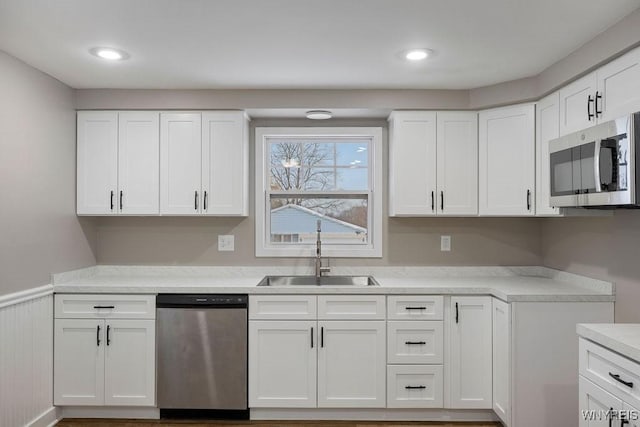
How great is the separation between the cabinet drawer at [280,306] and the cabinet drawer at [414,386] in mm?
667

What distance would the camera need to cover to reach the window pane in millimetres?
3693

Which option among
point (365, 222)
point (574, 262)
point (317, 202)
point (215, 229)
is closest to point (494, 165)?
point (574, 262)

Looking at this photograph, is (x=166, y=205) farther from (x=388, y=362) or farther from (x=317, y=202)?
(x=388, y=362)

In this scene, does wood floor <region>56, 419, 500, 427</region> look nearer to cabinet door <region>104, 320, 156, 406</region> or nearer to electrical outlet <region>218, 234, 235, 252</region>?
cabinet door <region>104, 320, 156, 406</region>

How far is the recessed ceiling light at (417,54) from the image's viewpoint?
2.52 metres

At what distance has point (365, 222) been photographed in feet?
12.1

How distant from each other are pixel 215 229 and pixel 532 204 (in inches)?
93.5

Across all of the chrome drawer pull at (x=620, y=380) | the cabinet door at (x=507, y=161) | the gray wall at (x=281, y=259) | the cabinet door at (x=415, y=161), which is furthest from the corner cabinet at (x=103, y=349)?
the chrome drawer pull at (x=620, y=380)

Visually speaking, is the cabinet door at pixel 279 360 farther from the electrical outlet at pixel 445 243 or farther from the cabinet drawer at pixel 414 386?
the electrical outlet at pixel 445 243

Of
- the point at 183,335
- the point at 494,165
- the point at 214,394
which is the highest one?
the point at 494,165

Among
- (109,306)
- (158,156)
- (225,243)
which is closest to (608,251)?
(225,243)

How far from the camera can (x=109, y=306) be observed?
2.99m

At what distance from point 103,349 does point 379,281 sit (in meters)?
1.97

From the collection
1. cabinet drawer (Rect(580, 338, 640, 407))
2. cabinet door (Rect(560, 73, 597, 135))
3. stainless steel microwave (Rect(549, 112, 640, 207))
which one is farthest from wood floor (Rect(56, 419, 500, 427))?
cabinet door (Rect(560, 73, 597, 135))
